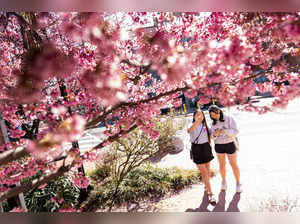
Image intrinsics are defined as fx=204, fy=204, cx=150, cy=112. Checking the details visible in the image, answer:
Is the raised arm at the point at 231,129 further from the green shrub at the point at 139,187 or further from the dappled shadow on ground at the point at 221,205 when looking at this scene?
the green shrub at the point at 139,187

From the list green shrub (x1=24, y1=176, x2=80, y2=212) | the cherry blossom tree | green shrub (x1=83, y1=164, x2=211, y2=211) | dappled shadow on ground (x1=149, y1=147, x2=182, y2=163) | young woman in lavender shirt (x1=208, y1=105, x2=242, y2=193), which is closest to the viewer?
the cherry blossom tree

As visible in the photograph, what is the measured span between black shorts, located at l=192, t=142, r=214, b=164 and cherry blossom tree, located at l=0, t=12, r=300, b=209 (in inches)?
21.9

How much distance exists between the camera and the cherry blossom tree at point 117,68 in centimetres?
113

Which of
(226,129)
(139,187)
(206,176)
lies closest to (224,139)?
(226,129)

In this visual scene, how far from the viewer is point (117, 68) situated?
4.15 feet

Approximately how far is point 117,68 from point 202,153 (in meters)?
1.46

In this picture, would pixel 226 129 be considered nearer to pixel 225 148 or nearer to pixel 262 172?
pixel 225 148

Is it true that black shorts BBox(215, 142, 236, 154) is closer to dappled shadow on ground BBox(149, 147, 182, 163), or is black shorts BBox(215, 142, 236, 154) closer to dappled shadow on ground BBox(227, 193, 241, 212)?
dappled shadow on ground BBox(227, 193, 241, 212)

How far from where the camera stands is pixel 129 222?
2.00 m

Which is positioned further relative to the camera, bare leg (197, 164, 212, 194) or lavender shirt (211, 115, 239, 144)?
bare leg (197, 164, 212, 194)

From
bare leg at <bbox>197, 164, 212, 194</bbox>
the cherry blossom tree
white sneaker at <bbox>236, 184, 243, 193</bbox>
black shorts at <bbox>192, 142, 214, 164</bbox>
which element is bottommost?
white sneaker at <bbox>236, 184, 243, 193</bbox>

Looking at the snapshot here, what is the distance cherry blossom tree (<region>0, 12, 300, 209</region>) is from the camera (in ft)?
3.72

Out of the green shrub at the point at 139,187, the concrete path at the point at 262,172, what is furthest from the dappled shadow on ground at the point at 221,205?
the green shrub at the point at 139,187

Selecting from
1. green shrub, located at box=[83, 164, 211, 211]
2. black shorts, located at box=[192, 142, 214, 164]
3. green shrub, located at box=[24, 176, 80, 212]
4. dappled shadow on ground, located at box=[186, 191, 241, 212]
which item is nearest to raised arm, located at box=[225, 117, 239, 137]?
black shorts, located at box=[192, 142, 214, 164]
